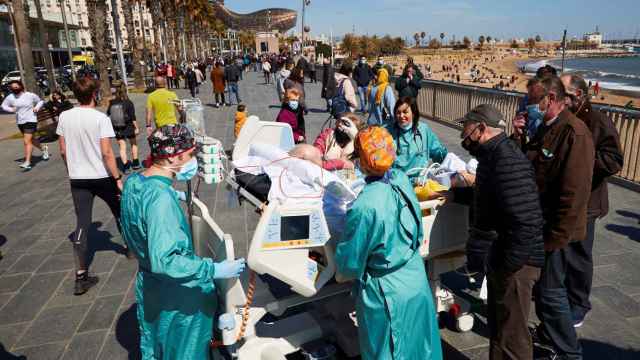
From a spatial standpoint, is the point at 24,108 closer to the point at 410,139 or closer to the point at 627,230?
the point at 410,139

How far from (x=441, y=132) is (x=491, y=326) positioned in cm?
1016

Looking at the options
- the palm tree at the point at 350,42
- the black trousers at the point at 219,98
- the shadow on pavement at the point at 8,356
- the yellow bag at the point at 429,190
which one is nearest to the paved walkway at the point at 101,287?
the shadow on pavement at the point at 8,356

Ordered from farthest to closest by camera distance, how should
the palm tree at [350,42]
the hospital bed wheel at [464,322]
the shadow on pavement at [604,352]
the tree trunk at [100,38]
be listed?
the palm tree at [350,42]
the tree trunk at [100,38]
the hospital bed wheel at [464,322]
the shadow on pavement at [604,352]

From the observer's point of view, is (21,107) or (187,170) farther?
(21,107)

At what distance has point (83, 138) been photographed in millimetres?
Result: 4512

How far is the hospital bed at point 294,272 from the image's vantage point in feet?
8.58

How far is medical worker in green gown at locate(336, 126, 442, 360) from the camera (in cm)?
237

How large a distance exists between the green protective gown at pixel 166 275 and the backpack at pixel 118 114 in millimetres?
7259

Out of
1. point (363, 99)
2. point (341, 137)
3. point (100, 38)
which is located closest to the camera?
point (341, 137)

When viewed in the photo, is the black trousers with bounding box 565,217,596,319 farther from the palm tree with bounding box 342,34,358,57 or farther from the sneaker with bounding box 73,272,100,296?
the palm tree with bounding box 342,34,358,57

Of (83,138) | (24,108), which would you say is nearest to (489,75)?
(24,108)

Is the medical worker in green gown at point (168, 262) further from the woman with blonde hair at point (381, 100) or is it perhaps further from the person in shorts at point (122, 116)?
the person in shorts at point (122, 116)

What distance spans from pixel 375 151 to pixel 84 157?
3433 millimetres

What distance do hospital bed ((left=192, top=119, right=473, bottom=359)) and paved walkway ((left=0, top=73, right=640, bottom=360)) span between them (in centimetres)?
88
